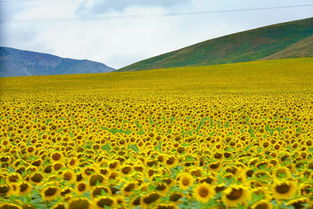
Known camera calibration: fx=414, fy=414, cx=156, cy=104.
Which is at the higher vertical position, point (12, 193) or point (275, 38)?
point (275, 38)

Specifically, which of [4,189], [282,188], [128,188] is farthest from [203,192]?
[4,189]

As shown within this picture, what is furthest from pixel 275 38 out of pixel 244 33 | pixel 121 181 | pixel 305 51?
pixel 121 181

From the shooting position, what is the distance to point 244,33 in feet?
512

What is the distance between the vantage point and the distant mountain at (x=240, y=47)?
132750mm

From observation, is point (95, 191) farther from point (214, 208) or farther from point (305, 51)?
point (305, 51)

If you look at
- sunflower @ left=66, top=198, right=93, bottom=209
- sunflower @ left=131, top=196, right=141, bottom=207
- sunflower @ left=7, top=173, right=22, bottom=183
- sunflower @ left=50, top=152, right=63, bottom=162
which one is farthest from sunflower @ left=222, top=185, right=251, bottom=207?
sunflower @ left=50, top=152, right=63, bottom=162

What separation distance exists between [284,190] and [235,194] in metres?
0.54

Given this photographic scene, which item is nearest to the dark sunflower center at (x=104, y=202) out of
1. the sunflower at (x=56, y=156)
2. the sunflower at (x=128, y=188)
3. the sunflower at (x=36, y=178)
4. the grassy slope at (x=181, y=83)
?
the sunflower at (x=128, y=188)

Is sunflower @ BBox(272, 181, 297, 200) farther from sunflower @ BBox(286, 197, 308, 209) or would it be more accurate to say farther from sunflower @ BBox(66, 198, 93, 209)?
sunflower @ BBox(66, 198, 93, 209)

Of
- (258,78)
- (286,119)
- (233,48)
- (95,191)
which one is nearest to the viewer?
(95,191)

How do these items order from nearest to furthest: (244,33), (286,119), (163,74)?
(286,119) < (163,74) < (244,33)

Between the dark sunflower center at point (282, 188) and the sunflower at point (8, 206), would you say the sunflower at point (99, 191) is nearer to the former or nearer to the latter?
the sunflower at point (8, 206)

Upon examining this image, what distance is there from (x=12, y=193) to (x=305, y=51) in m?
108

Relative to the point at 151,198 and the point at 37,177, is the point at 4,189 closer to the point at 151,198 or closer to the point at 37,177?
the point at 37,177
